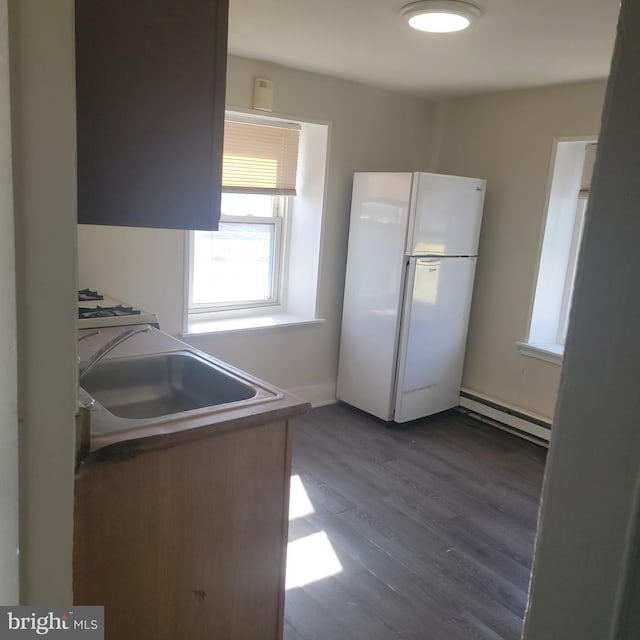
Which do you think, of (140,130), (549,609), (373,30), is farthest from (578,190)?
(549,609)

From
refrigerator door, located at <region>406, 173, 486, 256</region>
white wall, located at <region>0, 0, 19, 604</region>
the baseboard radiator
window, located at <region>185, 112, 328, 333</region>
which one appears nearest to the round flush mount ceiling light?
refrigerator door, located at <region>406, 173, 486, 256</region>

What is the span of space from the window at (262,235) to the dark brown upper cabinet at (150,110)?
84.4 inches

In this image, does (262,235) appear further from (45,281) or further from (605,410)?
(605,410)

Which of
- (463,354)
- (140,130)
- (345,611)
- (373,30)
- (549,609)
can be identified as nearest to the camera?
(549,609)

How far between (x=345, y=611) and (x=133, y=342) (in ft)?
4.14

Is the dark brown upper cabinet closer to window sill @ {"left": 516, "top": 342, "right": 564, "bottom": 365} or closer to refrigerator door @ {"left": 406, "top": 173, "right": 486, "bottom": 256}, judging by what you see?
refrigerator door @ {"left": 406, "top": 173, "right": 486, "bottom": 256}

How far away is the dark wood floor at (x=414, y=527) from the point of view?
205 centimetres

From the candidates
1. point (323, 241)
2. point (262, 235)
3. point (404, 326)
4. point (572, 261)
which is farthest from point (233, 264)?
point (572, 261)

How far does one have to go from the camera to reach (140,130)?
3.92 ft

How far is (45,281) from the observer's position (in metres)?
A: 0.84

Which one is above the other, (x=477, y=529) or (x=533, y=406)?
(x=533, y=406)

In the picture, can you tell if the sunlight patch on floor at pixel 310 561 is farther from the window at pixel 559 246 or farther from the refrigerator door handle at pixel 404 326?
the window at pixel 559 246

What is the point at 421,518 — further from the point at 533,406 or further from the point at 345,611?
the point at 533,406

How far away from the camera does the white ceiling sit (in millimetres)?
2240
